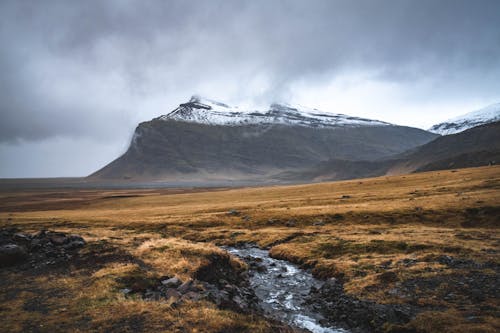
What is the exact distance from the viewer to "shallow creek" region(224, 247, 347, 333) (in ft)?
64.0

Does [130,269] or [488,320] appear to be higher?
[130,269]

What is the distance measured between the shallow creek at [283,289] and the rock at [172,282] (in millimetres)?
6084

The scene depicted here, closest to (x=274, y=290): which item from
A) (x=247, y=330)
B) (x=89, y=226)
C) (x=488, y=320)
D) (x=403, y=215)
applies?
(x=247, y=330)

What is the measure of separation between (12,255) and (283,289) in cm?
2267

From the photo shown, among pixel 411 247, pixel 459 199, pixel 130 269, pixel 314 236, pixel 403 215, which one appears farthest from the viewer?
pixel 459 199

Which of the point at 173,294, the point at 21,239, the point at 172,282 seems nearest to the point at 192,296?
the point at 173,294

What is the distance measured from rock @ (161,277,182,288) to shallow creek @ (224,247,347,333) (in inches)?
240

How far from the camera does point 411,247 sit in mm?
30922

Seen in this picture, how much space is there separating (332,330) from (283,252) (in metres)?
17.5

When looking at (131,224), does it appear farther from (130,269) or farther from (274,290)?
(274,290)

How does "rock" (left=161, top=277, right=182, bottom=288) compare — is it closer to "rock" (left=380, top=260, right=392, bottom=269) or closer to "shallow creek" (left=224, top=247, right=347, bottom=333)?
"shallow creek" (left=224, top=247, right=347, bottom=333)

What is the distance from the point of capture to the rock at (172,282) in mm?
21342

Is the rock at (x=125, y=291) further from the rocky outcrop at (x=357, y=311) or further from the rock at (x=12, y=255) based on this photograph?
the rock at (x=12, y=255)

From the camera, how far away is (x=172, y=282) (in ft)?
70.8
